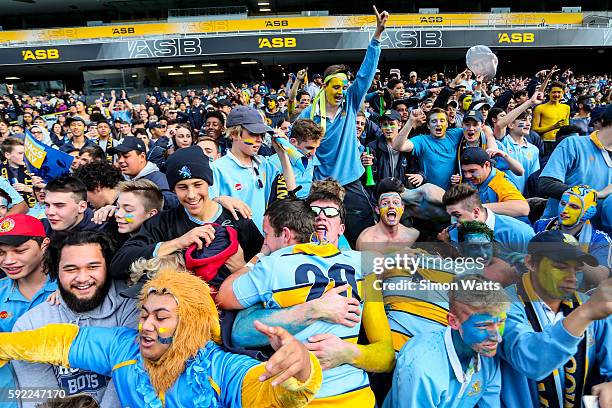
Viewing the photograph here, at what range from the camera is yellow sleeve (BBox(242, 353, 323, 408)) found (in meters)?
1.53

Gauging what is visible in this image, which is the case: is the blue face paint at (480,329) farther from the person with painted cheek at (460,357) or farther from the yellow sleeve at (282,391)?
the yellow sleeve at (282,391)

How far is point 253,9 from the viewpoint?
108 feet

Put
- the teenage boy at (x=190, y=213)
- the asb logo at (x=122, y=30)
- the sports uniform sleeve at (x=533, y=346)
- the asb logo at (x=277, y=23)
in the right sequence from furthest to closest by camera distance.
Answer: the asb logo at (x=122, y=30) → the asb logo at (x=277, y=23) → the teenage boy at (x=190, y=213) → the sports uniform sleeve at (x=533, y=346)

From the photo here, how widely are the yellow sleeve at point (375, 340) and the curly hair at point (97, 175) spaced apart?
225 centimetres

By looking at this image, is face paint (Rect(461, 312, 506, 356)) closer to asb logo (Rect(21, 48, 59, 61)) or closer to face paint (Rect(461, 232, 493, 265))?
face paint (Rect(461, 232, 493, 265))

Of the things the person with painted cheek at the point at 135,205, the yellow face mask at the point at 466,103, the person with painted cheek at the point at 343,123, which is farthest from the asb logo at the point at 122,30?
the person with painted cheek at the point at 135,205

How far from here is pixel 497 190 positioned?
3.61 m

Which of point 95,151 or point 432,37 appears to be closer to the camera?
point 95,151

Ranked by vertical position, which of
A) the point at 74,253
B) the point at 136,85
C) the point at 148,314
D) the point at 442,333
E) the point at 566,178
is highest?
the point at 136,85

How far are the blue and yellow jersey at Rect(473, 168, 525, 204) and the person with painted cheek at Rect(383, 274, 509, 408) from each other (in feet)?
5.57

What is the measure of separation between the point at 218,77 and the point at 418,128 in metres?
23.6

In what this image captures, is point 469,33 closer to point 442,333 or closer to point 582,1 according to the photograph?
point 582,1

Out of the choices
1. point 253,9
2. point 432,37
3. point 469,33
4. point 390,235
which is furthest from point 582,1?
point 390,235

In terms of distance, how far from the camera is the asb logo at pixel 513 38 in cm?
2334
